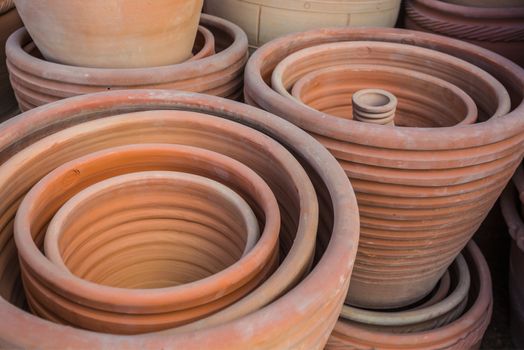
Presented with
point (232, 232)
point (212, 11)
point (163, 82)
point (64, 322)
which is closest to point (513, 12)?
point (212, 11)

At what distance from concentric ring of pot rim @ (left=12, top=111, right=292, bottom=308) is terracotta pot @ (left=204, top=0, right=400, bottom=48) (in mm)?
737

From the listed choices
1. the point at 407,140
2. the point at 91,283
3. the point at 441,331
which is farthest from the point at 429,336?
the point at 91,283

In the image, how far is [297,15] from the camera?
5.25 feet

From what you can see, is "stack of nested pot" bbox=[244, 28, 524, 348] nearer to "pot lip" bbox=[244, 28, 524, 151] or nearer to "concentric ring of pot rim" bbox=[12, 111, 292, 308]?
"pot lip" bbox=[244, 28, 524, 151]

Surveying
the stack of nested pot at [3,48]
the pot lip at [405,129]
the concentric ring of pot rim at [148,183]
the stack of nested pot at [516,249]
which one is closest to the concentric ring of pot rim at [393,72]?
the pot lip at [405,129]

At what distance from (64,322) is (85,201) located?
0.78 feet

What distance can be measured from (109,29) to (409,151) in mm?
766

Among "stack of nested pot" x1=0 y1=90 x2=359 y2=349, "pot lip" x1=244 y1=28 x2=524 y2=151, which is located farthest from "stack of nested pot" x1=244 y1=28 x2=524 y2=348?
"stack of nested pot" x1=0 y1=90 x2=359 y2=349

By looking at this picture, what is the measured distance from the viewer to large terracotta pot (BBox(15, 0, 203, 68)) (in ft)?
3.85

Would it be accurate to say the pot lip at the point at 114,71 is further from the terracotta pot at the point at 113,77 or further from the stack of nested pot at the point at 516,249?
the stack of nested pot at the point at 516,249

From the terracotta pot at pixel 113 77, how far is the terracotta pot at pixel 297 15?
0.27 metres

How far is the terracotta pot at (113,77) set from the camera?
3.94ft

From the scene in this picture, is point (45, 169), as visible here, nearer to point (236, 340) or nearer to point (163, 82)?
point (163, 82)

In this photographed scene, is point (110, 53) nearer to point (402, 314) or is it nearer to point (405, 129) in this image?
point (405, 129)
